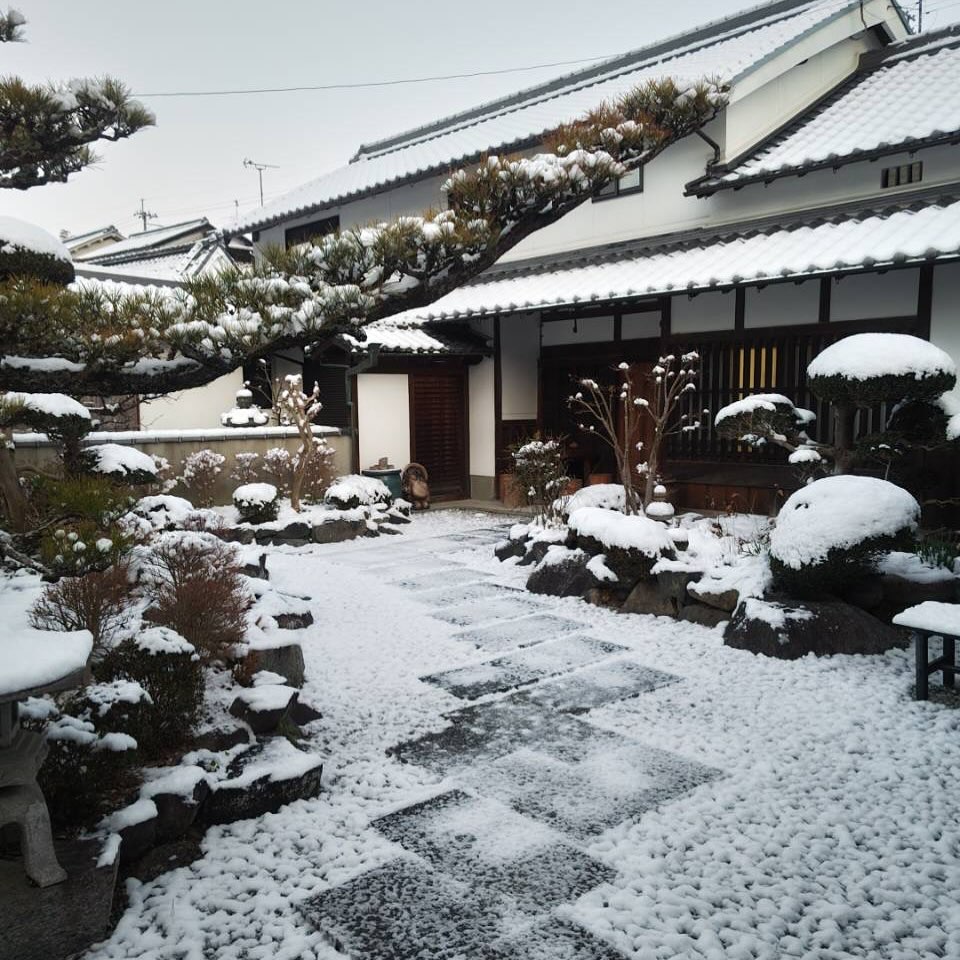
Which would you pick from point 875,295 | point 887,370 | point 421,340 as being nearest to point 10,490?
point 887,370

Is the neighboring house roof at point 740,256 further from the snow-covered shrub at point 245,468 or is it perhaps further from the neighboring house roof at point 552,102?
the snow-covered shrub at point 245,468

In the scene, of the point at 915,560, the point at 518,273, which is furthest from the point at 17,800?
the point at 518,273

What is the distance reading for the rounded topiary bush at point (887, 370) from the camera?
602 cm

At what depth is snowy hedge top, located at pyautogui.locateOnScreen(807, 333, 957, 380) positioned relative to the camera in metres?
6.02

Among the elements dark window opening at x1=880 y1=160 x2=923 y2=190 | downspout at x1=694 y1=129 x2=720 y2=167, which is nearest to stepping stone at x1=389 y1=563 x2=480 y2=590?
downspout at x1=694 y1=129 x2=720 y2=167

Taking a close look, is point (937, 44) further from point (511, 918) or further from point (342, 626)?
point (511, 918)

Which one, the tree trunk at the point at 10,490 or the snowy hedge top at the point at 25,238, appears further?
the tree trunk at the point at 10,490

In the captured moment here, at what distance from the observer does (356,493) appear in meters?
11.6

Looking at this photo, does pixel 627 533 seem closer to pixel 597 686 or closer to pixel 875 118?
Result: pixel 597 686

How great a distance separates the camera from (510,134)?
13.7m

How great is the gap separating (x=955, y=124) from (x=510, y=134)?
284 inches

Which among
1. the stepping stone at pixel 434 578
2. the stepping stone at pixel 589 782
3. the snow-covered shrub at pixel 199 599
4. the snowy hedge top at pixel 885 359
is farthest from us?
the stepping stone at pixel 434 578

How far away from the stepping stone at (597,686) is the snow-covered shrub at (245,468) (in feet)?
25.0

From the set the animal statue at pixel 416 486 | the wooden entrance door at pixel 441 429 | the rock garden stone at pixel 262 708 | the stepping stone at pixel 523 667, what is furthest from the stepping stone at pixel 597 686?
the wooden entrance door at pixel 441 429
